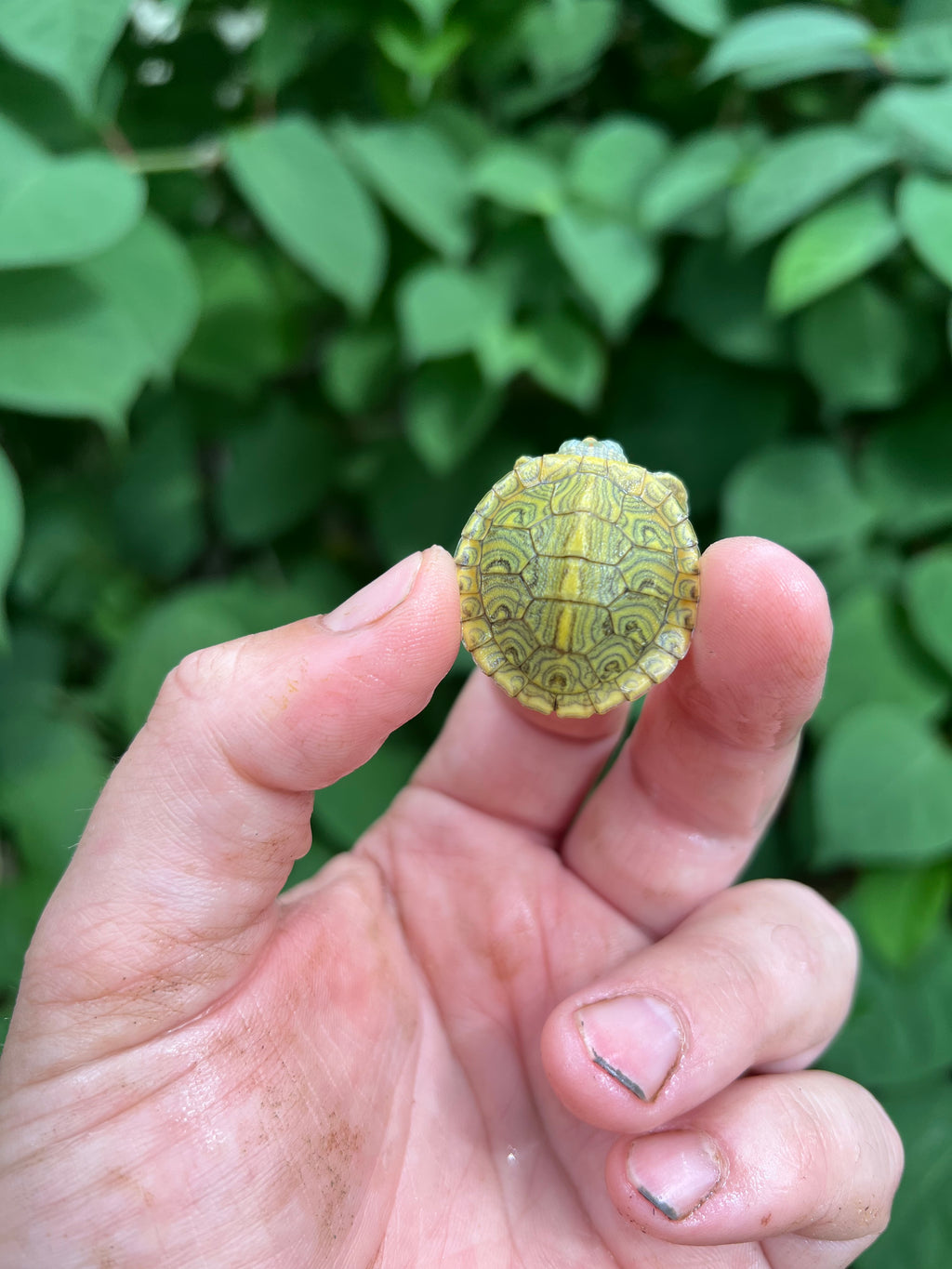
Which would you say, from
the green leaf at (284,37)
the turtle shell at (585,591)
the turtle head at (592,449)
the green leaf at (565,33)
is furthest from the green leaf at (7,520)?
the green leaf at (565,33)

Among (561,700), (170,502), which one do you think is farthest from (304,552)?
(561,700)

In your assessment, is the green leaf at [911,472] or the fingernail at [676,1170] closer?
the fingernail at [676,1170]

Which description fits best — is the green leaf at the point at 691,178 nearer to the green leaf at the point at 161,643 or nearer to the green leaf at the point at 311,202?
the green leaf at the point at 311,202

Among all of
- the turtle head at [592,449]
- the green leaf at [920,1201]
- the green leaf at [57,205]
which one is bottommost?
the green leaf at [920,1201]

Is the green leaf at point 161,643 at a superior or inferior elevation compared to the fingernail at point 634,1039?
superior

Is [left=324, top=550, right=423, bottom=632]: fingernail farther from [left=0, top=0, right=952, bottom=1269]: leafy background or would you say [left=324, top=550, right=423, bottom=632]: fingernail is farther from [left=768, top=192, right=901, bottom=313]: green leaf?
[left=768, top=192, right=901, bottom=313]: green leaf
